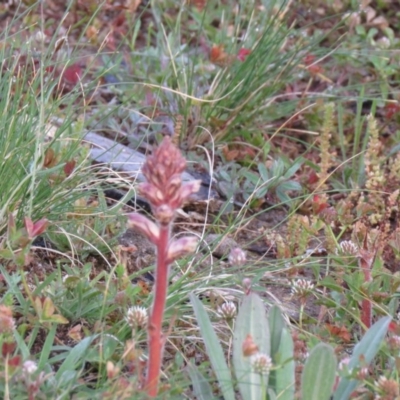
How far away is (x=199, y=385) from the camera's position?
2012 mm

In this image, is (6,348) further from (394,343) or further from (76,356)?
(394,343)

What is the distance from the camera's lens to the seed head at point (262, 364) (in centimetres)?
188

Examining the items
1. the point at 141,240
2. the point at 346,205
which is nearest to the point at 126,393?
the point at 141,240

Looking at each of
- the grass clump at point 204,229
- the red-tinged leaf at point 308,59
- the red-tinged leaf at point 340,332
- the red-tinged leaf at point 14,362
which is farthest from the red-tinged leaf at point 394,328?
the red-tinged leaf at point 308,59

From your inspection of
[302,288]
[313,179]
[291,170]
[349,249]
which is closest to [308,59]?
[313,179]

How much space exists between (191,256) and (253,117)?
1.17 meters

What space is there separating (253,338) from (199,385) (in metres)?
0.18

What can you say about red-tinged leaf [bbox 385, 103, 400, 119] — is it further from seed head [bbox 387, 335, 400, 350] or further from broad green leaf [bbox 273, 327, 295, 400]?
broad green leaf [bbox 273, 327, 295, 400]

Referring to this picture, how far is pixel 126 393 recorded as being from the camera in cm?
179

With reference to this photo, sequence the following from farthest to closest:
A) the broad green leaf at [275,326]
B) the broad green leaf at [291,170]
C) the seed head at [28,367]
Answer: the broad green leaf at [291,170], the broad green leaf at [275,326], the seed head at [28,367]

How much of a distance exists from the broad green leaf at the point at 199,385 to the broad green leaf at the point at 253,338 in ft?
0.27

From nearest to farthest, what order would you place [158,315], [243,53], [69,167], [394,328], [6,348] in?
[158,315]
[6,348]
[394,328]
[69,167]
[243,53]

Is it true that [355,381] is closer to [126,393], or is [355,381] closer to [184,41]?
[126,393]

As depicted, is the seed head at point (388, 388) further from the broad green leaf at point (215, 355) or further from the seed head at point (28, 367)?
the seed head at point (28, 367)
